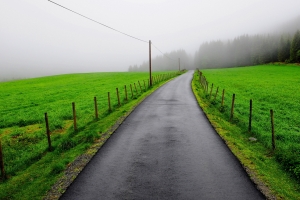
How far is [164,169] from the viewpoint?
7.80m

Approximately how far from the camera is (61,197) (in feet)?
20.7

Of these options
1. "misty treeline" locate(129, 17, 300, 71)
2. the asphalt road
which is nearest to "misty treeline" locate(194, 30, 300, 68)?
"misty treeline" locate(129, 17, 300, 71)

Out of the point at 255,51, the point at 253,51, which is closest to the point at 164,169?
the point at 255,51

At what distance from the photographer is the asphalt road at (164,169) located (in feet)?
21.0

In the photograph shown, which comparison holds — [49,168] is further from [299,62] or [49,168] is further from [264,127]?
[299,62]

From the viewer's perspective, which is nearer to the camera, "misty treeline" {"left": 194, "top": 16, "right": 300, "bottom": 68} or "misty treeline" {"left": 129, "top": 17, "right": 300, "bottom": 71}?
"misty treeline" {"left": 129, "top": 17, "right": 300, "bottom": 71}

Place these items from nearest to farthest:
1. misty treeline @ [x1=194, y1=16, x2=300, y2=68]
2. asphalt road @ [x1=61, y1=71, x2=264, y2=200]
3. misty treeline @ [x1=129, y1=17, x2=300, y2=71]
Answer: asphalt road @ [x1=61, y1=71, x2=264, y2=200] < misty treeline @ [x1=129, y1=17, x2=300, y2=71] < misty treeline @ [x1=194, y1=16, x2=300, y2=68]

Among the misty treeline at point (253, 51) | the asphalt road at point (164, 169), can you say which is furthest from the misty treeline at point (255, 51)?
the asphalt road at point (164, 169)

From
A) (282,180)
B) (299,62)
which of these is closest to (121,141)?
(282,180)

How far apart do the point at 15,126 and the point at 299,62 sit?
99.2 m

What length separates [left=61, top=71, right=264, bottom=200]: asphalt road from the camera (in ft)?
21.0

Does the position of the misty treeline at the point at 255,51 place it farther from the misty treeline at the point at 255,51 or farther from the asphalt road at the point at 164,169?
the asphalt road at the point at 164,169

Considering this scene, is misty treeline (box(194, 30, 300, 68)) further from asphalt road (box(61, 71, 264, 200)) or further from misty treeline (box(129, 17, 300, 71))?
asphalt road (box(61, 71, 264, 200))

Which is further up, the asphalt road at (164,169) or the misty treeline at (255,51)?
the misty treeline at (255,51)
